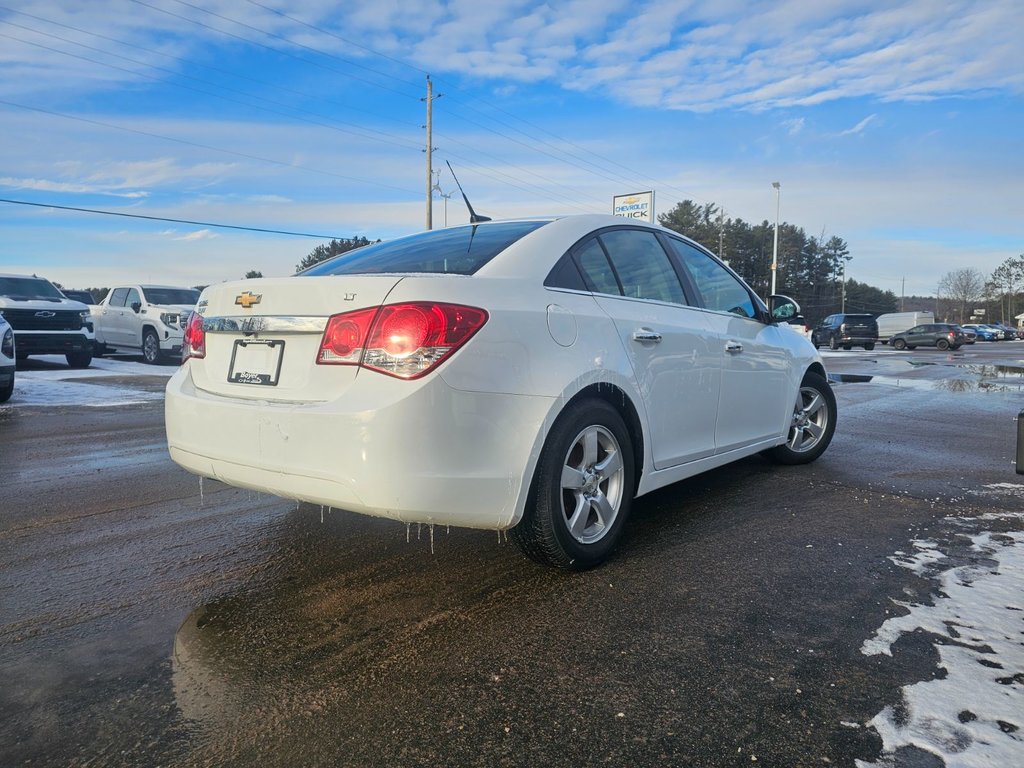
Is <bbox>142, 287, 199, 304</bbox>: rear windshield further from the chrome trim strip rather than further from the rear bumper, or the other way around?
the rear bumper

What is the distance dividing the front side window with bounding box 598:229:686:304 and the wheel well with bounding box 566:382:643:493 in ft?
1.89

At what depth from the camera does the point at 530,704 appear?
2.13 meters

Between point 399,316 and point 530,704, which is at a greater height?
point 399,316

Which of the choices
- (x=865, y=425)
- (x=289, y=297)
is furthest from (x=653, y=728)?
(x=865, y=425)

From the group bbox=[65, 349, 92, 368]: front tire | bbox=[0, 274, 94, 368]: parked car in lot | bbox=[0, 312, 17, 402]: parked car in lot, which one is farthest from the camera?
bbox=[65, 349, 92, 368]: front tire

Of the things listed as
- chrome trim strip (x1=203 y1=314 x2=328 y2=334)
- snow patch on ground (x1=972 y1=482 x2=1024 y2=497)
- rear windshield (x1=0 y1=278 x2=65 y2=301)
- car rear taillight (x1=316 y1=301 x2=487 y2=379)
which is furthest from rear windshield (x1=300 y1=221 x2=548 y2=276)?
rear windshield (x1=0 y1=278 x2=65 y2=301)

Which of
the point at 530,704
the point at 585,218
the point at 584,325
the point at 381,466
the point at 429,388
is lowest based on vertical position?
the point at 530,704

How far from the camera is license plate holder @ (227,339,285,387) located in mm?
2949

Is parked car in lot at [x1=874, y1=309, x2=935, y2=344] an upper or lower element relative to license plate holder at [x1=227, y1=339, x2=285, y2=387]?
upper

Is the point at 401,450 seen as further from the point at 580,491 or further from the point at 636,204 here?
the point at 636,204

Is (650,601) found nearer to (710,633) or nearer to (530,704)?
(710,633)

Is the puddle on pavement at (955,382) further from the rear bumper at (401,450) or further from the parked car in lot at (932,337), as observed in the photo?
the parked car in lot at (932,337)

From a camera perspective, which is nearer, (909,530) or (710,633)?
(710,633)

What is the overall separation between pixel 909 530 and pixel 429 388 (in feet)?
9.29
